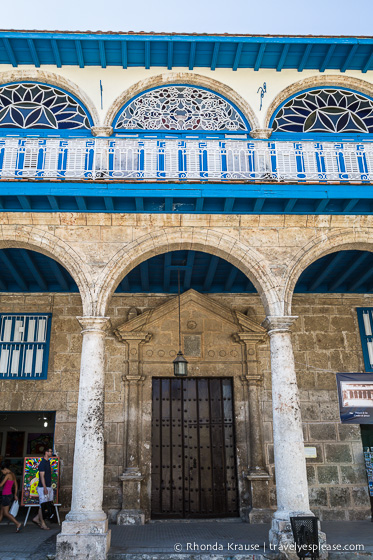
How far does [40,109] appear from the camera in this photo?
8.38 metres

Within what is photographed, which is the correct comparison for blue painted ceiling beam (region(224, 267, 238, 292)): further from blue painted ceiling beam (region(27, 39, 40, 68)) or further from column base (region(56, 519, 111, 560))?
blue painted ceiling beam (region(27, 39, 40, 68))

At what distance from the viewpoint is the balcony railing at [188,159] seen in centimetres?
732

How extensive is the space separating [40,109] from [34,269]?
2.77 meters

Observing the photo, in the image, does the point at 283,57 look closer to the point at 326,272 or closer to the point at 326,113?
the point at 326,113

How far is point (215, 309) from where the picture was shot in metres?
9.37

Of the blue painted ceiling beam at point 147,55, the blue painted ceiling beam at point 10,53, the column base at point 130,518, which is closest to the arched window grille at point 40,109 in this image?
the blue painted ceiling beam at point 10,53

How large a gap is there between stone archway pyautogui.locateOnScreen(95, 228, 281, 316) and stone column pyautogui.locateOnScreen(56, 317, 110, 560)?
630mm

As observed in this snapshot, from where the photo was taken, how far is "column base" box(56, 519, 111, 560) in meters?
5.68

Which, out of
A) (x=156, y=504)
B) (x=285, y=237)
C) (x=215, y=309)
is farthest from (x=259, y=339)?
(x=156, y=504)

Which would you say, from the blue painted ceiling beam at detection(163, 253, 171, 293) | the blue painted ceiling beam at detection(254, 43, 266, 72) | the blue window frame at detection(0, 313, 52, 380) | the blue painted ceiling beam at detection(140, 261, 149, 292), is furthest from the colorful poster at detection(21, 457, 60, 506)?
the blue painted ceiling beam at detection(254, 43, 266, 72)

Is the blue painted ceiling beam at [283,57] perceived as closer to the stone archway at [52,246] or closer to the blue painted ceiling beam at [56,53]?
the blue painted ceiling beam at [56,53]

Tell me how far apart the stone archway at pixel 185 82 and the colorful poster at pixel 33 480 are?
5861 millimetres

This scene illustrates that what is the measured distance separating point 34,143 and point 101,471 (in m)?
5.05

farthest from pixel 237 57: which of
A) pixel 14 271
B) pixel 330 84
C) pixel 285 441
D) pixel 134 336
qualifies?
pixel 285 441
